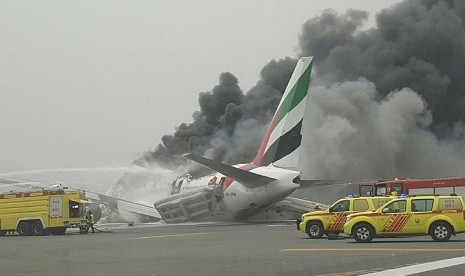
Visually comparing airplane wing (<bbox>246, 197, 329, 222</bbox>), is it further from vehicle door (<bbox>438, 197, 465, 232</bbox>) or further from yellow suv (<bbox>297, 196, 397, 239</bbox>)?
vehicle door (<bbox>438, 197, 465, 232</bbox>)

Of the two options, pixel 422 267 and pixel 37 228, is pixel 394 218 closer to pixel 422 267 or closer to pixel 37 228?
pixel 422 267

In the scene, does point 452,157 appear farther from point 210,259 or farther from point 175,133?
point 210,259

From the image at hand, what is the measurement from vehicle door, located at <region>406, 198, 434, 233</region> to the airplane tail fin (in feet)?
64.7

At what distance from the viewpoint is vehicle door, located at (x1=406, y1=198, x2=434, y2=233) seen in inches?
A: 1057

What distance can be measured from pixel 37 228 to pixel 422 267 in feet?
92.9

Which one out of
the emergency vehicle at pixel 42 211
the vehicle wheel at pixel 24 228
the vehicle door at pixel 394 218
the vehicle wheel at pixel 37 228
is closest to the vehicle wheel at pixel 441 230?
the vehicle door at pixel 394 218

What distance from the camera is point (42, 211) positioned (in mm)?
41406

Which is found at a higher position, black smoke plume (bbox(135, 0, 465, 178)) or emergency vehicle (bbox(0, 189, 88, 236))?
black smoke plume (bbox(135, 0, 465, 178))

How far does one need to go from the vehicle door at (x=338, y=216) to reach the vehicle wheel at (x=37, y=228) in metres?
17.9

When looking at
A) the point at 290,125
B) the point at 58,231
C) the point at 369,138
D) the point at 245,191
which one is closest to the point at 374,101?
the point at 369,138

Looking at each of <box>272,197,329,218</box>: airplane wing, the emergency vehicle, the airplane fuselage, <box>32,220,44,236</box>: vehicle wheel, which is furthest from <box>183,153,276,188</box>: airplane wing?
<box>32,220,44,236</box>: vehicle wheel

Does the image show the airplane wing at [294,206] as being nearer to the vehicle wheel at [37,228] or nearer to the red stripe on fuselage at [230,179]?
the red stripe on fuselage at [230,179]

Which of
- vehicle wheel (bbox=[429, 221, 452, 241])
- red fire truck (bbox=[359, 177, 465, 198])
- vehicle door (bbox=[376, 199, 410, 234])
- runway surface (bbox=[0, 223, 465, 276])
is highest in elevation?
red fire truck (bbox=[359, 177, 465, 198])

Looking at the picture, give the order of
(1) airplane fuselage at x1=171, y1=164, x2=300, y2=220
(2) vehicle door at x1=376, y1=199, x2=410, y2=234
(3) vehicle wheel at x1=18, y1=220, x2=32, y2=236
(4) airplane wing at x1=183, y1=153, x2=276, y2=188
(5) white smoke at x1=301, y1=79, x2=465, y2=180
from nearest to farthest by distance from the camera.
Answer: (2) vehicle door at x1=376, y1=199, x2=410, y2=234 → (3) vehicle wheel at x1=18, y1=220, x2=32, y2=236 → (4) airplane wing at x1=183, y1=153, x2=276, y2=188 → (1) airplane fuselage at x1=171, y1=164, x2=300, y2=220 → (5) white smoke at x1=301, y1=79, x2=465, y2=180
